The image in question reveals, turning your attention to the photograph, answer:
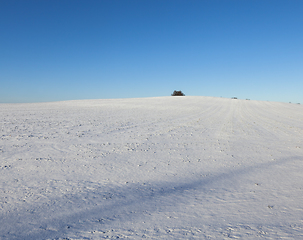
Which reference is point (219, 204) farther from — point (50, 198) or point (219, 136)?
point (219, 136)

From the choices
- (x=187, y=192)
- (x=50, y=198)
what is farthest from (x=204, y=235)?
(x=50, y=198)

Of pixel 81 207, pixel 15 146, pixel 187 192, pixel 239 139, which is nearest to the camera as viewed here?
pixel 81 207

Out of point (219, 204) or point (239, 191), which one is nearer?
point (219, 204)

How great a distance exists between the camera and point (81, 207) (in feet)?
9.21

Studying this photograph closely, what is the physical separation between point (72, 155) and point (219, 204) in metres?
3.59

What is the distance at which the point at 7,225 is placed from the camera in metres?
2.40

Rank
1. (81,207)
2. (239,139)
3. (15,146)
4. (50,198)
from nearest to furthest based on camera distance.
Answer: (81,207)
(50,198)
(15,146)
(239,139)

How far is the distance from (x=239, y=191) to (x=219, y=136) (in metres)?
4.35

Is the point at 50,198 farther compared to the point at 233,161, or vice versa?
→ the point at 233,161

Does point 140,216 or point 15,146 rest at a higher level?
point 15,146

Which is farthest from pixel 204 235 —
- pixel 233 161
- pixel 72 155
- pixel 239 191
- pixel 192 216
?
pixel 72 155

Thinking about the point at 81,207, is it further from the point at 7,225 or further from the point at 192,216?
the point at 192,216

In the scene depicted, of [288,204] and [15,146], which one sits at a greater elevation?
[15,146]

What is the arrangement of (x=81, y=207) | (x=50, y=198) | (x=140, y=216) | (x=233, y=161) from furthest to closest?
(x=233, y=161)
(x=50, y=198)
(x=81, y=207)
(x=140, y=216)
